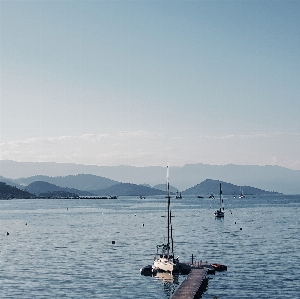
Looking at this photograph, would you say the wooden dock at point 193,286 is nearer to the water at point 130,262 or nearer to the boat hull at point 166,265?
the water at point 130,262

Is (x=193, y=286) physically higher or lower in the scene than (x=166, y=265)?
lower

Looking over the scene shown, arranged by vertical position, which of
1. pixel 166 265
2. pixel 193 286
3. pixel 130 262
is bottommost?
pixel 193 286

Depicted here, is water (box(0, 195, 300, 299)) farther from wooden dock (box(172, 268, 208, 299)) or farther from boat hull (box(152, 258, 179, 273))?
boat hull (box(152, 258, 179, 273))

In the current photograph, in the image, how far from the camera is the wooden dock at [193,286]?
63.5 metres

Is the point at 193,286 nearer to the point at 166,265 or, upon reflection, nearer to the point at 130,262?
the point at 166,265

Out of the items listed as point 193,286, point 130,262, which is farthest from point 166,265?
point 130,262

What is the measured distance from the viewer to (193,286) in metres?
67.8

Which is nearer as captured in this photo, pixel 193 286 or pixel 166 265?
pixel 193 286

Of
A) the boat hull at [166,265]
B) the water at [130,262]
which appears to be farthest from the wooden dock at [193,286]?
the boat hull at [166,265]

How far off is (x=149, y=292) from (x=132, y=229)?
91.6 m

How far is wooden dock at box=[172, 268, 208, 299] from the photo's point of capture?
63.5 metres

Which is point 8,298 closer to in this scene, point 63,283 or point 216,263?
point 63,283

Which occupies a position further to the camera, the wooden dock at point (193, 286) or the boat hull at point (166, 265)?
the boat hull at point (166, 265)

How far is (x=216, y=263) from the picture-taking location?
3460 inches
